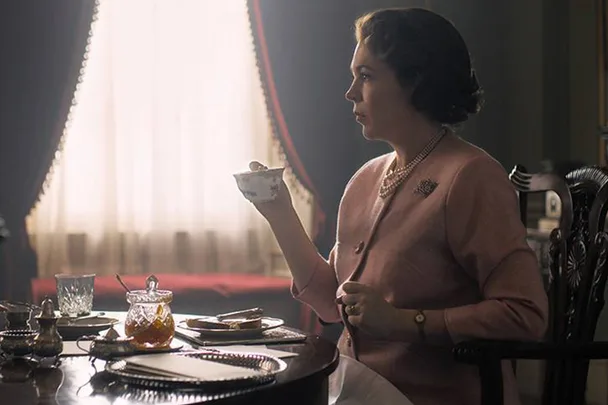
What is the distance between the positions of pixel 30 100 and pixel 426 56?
1.82 metres

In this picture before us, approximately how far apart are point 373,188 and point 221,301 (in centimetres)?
146

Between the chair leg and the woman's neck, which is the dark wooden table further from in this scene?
the woman's neck

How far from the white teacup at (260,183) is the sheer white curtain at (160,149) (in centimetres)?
149

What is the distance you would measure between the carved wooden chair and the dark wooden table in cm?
35

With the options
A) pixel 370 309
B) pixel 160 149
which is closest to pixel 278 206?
pixel 370 309

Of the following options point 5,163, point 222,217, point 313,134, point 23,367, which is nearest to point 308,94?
point 313,134

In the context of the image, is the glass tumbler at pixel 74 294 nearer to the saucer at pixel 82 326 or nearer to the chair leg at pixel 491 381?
the saucer at pixel 82 326

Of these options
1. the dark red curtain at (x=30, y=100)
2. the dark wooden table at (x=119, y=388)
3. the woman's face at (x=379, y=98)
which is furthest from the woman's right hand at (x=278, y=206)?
the dark red curtain at (x=30, y=100)

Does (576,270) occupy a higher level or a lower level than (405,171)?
lower

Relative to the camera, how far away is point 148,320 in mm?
1451

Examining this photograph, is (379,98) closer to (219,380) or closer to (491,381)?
(491,381)

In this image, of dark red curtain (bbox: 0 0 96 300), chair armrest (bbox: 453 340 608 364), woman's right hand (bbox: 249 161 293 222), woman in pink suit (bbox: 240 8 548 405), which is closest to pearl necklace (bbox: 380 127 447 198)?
woman in pink suit (bbox: 240 8 548 405)

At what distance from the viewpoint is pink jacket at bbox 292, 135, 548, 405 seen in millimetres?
1505

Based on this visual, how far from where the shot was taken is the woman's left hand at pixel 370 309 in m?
1.50
